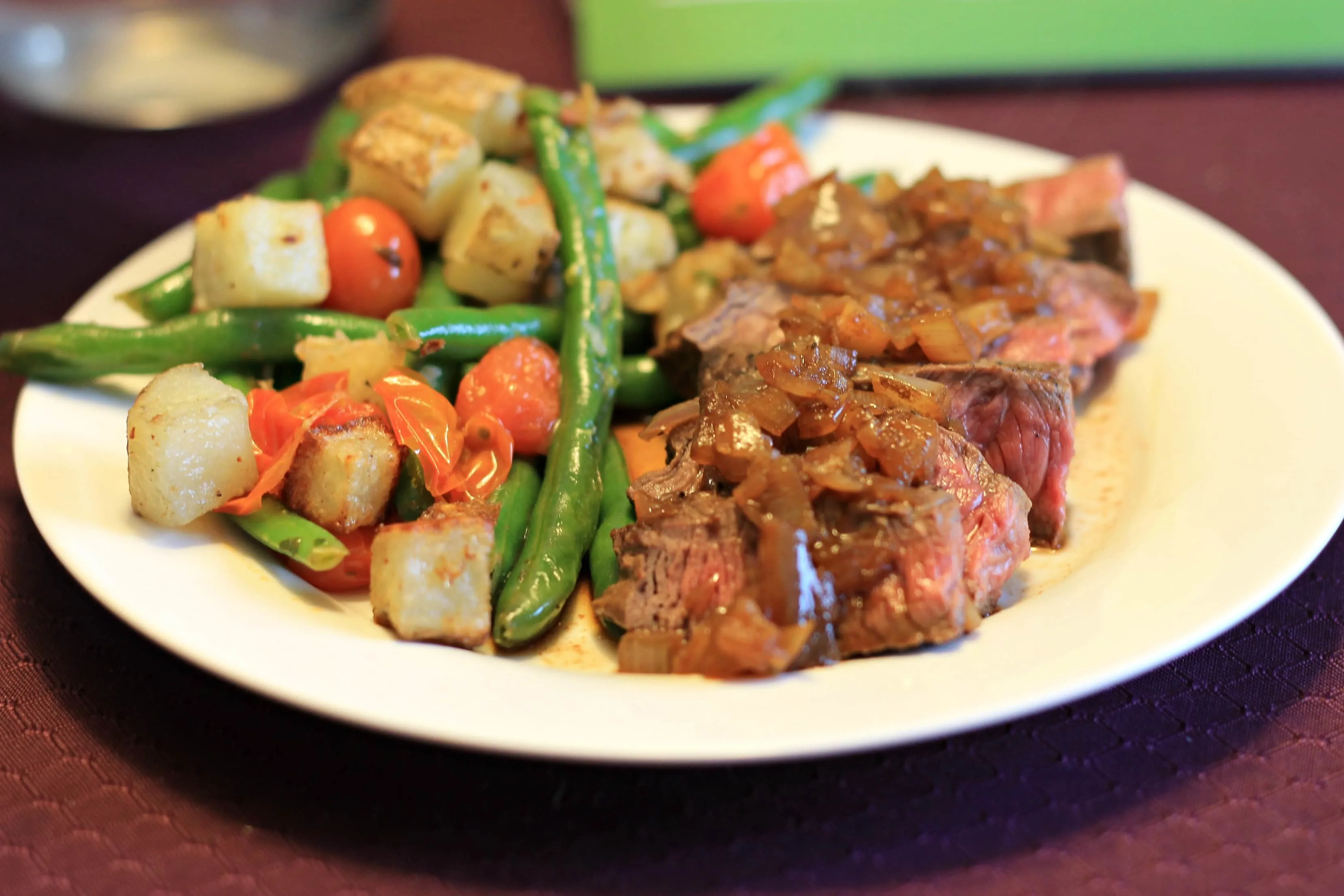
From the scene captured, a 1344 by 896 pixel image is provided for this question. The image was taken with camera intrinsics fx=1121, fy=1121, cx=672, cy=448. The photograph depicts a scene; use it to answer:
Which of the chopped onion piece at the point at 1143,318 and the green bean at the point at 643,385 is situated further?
the chopped onion piece at the point at 1143,318

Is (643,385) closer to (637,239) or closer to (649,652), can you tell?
(637,239)

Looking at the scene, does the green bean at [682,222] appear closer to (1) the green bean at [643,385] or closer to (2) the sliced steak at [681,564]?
(1) the green bean at [643,385]

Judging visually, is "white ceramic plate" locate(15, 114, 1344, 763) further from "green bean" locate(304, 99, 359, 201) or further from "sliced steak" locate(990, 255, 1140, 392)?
"green bean" locate(304, 99, 359, 201)

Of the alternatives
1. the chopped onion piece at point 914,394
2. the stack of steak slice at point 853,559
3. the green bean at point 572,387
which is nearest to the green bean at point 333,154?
the green bean at point 572,387

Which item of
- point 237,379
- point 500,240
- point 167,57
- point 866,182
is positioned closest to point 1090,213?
point 866,182

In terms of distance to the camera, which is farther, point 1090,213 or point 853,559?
point 1090,213

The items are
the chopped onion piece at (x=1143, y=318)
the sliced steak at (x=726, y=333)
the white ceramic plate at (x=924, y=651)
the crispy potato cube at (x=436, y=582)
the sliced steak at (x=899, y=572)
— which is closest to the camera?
the white ceramic plate at (x=924, y=651)

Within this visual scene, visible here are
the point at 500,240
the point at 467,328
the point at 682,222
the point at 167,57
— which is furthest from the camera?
the point at 167,57
